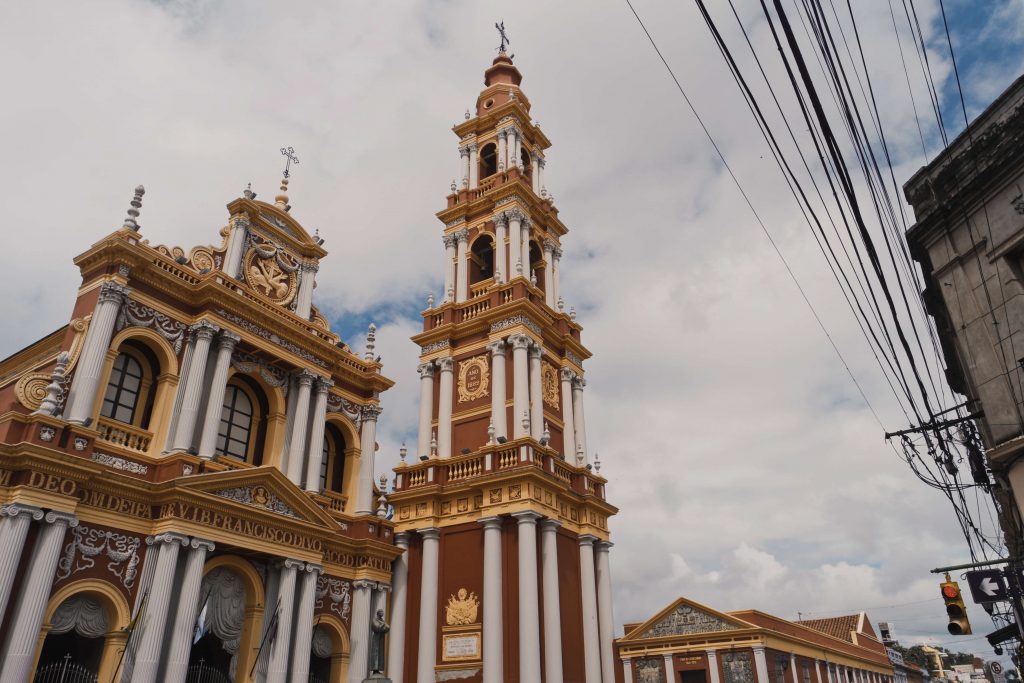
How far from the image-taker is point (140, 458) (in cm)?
1628

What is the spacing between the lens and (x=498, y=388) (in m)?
23.7

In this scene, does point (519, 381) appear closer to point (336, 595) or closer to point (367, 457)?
point (367, 457)

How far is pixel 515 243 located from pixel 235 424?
39.2 feet

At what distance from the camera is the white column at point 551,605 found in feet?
65.2

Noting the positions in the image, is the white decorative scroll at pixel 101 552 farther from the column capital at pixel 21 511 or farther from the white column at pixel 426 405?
the white column at pixel 426 405

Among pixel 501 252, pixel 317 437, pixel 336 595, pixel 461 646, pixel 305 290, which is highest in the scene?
pixel 501 252

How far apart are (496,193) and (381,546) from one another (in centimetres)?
1396

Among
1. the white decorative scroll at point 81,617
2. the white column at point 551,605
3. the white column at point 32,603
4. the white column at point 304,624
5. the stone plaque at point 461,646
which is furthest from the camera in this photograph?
the stone plaque at point 461,646

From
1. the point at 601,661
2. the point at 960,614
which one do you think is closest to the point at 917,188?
the point at 960,614

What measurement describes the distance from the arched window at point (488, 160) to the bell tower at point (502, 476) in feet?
2.46

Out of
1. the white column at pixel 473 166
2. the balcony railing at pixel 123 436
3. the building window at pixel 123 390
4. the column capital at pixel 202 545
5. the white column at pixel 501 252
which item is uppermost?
the white column at pixel 473 166

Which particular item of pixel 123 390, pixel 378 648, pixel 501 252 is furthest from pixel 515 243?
pixel 378 648

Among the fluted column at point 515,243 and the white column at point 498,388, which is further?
the fluted column at point 515,243

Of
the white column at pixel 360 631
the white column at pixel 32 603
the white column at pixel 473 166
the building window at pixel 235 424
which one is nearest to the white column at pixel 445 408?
the white column at pixel 360 631
